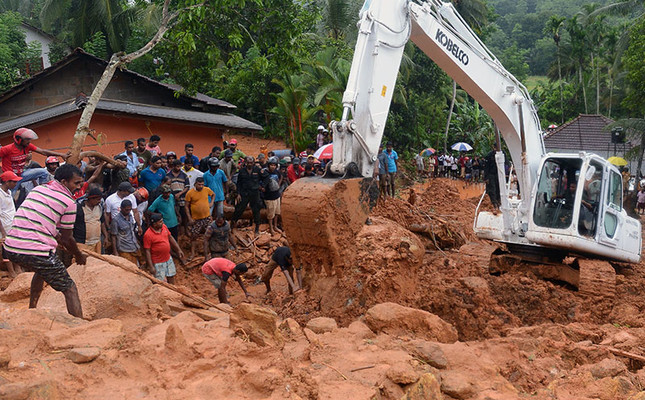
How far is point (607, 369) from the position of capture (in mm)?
5559

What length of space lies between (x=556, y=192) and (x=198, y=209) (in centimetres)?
593

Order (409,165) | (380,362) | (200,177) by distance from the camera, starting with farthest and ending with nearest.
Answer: (409,165)
(200,177)
(380,362)

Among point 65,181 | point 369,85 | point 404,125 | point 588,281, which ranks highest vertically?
point 404,125

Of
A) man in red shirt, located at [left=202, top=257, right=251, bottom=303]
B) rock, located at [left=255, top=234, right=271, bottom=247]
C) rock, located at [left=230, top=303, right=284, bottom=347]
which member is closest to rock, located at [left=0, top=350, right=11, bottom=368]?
rock, located at [left=230, top=303, right=284, bottom=347]

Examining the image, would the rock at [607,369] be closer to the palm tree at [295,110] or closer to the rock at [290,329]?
the rock at [290,329]

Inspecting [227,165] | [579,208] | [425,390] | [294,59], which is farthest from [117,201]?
[579,208]

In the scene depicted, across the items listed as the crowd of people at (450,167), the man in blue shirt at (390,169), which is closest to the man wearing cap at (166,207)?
the man in blue shirt at (390,169)

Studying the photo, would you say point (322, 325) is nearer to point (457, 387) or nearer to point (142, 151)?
point (457, 387)

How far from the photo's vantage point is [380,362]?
5293 millimetres

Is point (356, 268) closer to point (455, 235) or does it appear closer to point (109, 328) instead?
point (109, 328)

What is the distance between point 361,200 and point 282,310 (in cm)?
200

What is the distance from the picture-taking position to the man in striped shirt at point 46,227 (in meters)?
5.64

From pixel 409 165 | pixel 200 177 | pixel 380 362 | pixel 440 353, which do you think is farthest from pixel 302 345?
pixel 409 165

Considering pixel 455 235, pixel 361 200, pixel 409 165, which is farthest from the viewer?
pixel 409 165
